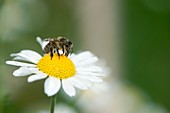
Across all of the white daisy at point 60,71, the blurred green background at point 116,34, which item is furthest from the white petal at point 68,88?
the blurred green background at point 116,34

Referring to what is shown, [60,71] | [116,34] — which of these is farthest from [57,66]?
[116,34]

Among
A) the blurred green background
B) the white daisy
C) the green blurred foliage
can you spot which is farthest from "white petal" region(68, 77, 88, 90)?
the green blurred foliage

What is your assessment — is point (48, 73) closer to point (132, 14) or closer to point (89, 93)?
point (89, 93)

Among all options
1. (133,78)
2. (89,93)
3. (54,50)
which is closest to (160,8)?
(133,78)

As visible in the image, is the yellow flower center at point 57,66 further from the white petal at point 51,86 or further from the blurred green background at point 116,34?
the blurred green background at point 116,34

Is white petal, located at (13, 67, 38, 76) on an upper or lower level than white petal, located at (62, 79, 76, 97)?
upper

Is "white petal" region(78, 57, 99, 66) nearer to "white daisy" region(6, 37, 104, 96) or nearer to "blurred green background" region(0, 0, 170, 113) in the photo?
"white daisy" region(6, 37, 104, 96)
